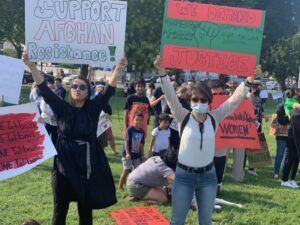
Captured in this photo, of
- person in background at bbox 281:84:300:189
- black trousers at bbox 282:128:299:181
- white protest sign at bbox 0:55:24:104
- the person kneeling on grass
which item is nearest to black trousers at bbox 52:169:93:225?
white protest sign at bbox 0:55:24:104

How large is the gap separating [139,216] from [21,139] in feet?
6.85

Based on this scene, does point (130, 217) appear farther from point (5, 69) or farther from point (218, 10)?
point (218, 10)

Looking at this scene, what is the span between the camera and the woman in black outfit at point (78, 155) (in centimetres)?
424

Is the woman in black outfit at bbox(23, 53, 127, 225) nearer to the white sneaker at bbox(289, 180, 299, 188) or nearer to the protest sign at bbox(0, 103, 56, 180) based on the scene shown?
the protest sign at bbox(0, 103, 56, 180)

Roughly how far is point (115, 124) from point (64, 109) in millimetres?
12694

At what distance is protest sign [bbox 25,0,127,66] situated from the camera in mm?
5234

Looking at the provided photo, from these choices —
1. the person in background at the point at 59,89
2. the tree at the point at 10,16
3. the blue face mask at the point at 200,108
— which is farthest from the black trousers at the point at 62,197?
the tree at the point at 10,16

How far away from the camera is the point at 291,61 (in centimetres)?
5009

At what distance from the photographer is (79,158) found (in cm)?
425

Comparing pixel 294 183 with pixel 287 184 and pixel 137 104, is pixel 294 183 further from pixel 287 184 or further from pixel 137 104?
pixel 137 104

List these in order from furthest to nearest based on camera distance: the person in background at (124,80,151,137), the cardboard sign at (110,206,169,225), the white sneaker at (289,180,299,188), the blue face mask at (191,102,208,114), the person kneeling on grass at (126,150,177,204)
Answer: the person in background at (124,80,151,137)
the white sneaker at (289,180,299,188)
the person kneeling on grass at (126,150,177,204)
the cardboard sign at (110,206,169,225)
the blue face mask at (191,102,208,114)

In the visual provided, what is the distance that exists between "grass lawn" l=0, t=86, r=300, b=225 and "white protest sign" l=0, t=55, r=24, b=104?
6.10 feet

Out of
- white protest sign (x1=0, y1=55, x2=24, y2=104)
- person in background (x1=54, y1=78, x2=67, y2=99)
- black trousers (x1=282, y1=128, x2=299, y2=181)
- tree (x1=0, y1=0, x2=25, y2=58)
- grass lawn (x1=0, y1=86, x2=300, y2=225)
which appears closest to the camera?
white protest sign (x1=0, y1=55, x2=24, y2=104)

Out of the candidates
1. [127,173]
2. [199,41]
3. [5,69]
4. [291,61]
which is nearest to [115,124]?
[127,173]
